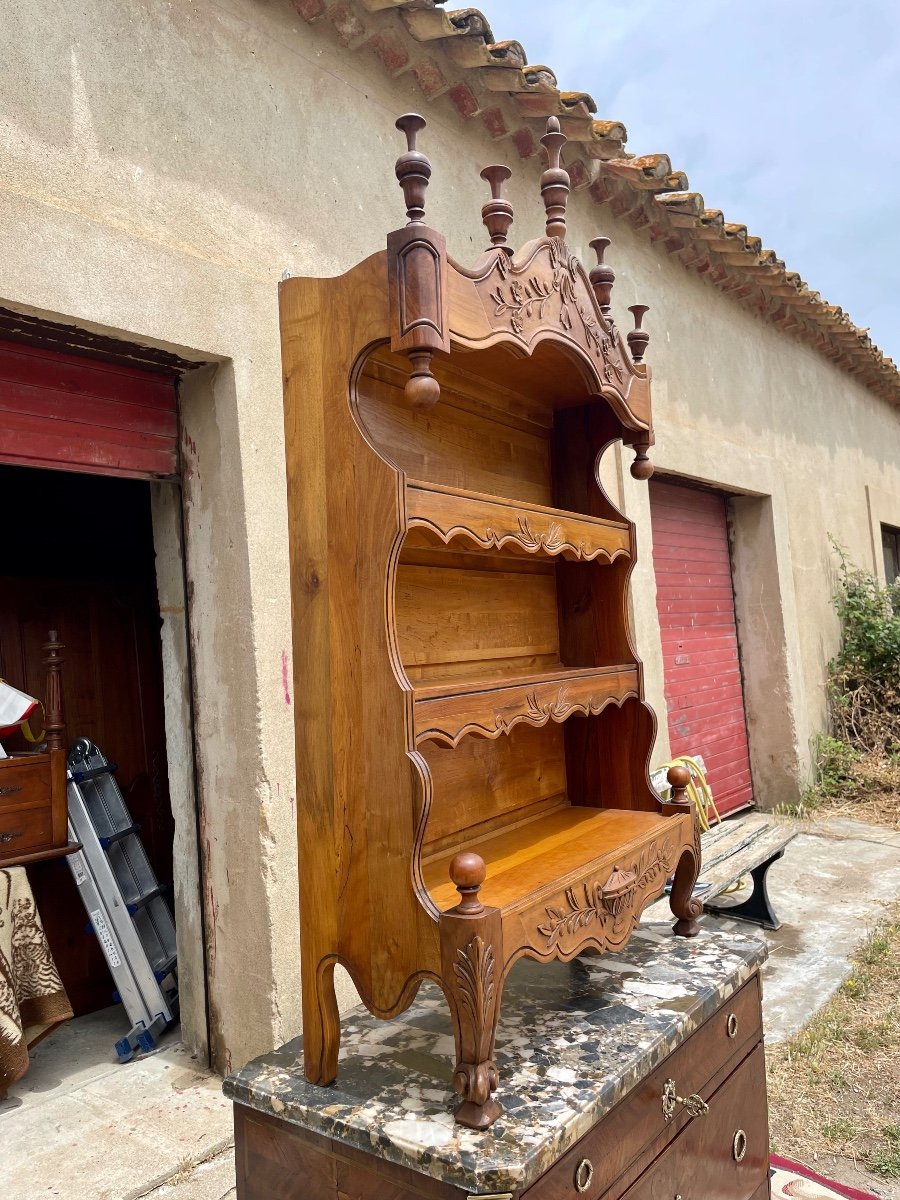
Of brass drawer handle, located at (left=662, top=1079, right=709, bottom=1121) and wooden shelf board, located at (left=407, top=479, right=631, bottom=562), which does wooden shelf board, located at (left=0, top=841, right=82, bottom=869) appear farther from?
brass drawer handle, located at (left=662, top=1079, right=709, bottom=1121)

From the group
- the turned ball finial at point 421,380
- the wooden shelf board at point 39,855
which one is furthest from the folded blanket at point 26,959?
the turned ball finial at point 421,380

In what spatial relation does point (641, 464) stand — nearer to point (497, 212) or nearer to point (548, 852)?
point (497, 212)

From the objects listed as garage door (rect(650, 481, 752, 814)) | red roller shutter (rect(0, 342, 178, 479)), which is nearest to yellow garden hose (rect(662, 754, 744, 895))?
garage door (rect(650, 481, 752, 814))

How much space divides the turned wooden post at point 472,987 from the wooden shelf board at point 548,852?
13cm

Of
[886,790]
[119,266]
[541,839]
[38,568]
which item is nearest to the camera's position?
[541,839]

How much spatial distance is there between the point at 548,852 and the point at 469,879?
24.5 inches

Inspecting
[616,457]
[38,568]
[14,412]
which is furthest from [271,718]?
[616,457]

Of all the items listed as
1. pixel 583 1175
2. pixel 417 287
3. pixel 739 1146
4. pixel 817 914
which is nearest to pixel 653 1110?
pixel 583 1175

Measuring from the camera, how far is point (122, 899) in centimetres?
346

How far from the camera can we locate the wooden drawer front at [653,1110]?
4.94 feet

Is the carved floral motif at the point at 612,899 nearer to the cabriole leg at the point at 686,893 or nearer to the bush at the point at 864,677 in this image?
the cabriole leg at the point at 686,893

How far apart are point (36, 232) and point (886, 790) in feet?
22.8

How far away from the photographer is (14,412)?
2.58 m

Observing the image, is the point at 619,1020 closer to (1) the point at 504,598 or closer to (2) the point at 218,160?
(1) the point at 504,598
